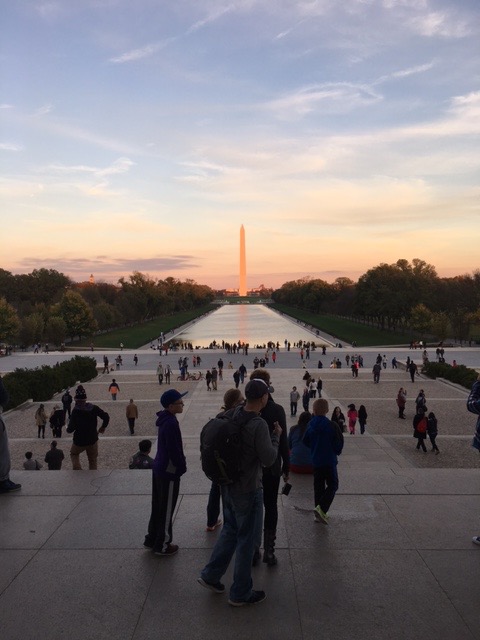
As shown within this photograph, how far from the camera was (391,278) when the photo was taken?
76.4 meters

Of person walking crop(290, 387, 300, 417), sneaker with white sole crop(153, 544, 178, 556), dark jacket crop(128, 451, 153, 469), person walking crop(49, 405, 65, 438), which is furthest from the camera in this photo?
person walking crop(290, 387, 300, 417)

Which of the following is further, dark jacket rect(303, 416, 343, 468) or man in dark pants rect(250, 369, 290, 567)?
dark jacket rect(303, 416, 343, 468)

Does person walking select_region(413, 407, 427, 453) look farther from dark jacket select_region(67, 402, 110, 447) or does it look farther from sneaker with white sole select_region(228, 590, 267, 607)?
sneaker with white sole select_region(228, 590, 267, 607)

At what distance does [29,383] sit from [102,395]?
3.73m

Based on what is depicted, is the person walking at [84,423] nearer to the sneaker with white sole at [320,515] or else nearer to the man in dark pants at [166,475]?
the man in dark pants at [166,475]

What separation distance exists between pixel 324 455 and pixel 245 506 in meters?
1.68

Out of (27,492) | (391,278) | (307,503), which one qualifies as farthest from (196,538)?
(391,278)

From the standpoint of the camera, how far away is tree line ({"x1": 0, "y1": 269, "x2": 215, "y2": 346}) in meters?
61.8

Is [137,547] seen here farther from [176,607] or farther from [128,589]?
[176,607]

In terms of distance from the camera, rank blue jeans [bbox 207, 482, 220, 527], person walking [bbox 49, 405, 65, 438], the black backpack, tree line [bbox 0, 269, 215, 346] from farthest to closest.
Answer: tree line [bbox 0, 269, 215, 346]
person walking [bbox 49, 405, 65, 438]
blue jeans [bbox 207, 482, 220, 527]
the black backpack

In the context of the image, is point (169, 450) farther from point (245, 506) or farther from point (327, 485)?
point (327, 485)

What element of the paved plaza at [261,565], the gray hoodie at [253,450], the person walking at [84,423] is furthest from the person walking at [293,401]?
the gray hoodie at [253,450]

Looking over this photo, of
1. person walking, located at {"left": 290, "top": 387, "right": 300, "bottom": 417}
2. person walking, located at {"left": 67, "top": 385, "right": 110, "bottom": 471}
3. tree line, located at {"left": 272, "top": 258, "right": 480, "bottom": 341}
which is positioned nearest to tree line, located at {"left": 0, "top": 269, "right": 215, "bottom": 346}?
tree line, located at {"left": 272, "top": 258, "right": 480, "bottom": 341}

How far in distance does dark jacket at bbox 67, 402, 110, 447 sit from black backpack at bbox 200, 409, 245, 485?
3483 millimetres
